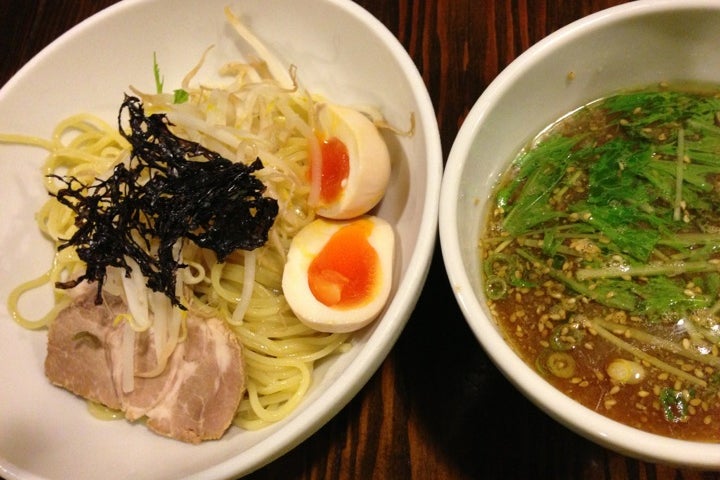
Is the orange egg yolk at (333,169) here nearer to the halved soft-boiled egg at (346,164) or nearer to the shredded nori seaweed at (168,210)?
the halved soft-boiled egg at (346,164)

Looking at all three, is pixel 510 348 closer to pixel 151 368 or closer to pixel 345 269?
pixel 345 269

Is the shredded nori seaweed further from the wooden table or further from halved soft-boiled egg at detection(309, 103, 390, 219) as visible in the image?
the wooden table

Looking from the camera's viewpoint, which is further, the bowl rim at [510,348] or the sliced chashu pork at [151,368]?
the sliced chashu pork at [151,368]

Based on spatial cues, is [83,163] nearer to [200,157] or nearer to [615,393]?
[200,157]

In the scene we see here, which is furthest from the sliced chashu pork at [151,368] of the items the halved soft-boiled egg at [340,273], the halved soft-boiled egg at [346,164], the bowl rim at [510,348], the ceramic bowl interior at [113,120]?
the bowl rim at [510,348]

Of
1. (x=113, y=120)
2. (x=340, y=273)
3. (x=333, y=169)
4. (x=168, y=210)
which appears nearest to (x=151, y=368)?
(x=168, y=210)
